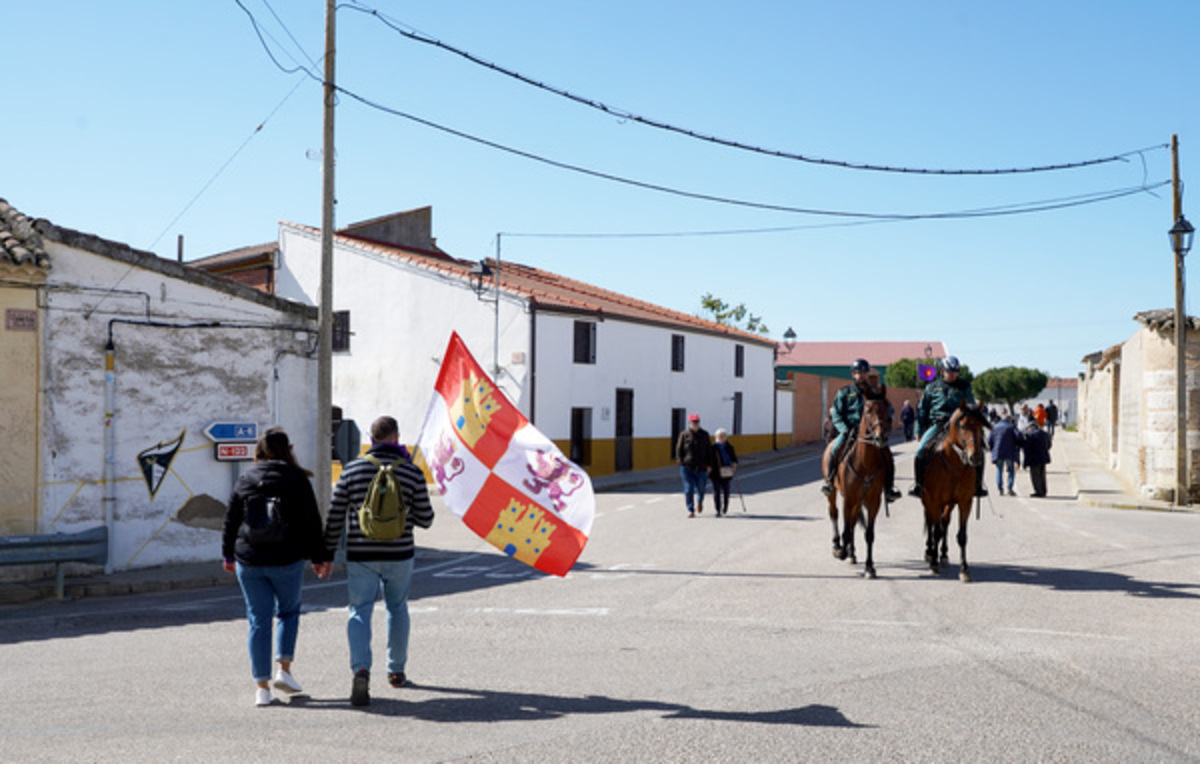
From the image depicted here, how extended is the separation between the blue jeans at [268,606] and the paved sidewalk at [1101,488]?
18884 millimetres

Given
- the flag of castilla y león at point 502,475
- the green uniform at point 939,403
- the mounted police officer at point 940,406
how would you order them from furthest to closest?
the green uniform at point 939,403, the mounted police officer at point 940,406, the flag of castilla y león at point 502,475

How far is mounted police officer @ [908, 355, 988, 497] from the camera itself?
39.0 ft

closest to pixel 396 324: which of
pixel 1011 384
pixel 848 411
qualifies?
pixel 848 411

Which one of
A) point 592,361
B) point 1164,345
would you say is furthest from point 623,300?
point 1164,345

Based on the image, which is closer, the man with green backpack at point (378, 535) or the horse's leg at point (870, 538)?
the man with green backpack at point (378, 535)

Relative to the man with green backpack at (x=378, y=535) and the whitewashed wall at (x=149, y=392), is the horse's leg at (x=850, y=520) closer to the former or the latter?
the man with green backpack at (x=378, y=535)

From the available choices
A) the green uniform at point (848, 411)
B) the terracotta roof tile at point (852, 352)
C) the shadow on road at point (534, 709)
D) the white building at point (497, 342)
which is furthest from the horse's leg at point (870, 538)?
the terracotta roof tile at point (852, 352)

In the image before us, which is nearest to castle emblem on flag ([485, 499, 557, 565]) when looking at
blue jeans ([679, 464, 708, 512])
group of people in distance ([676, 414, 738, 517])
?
group of people in distance ([676, 414, 738, 517])

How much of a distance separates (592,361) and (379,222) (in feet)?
33.1

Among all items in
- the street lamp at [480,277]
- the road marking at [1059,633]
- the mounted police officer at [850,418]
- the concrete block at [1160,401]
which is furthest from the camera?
the street lamp at [480,277]

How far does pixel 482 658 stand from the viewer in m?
7.82

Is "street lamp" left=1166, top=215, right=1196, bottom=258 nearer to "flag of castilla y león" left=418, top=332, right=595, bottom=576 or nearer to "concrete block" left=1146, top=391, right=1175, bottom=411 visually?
"concrete block" left=1146, top=391, right=1175, bottom=411

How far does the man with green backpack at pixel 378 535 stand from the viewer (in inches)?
255

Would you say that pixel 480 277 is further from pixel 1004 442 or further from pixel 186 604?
pixel 186 604
